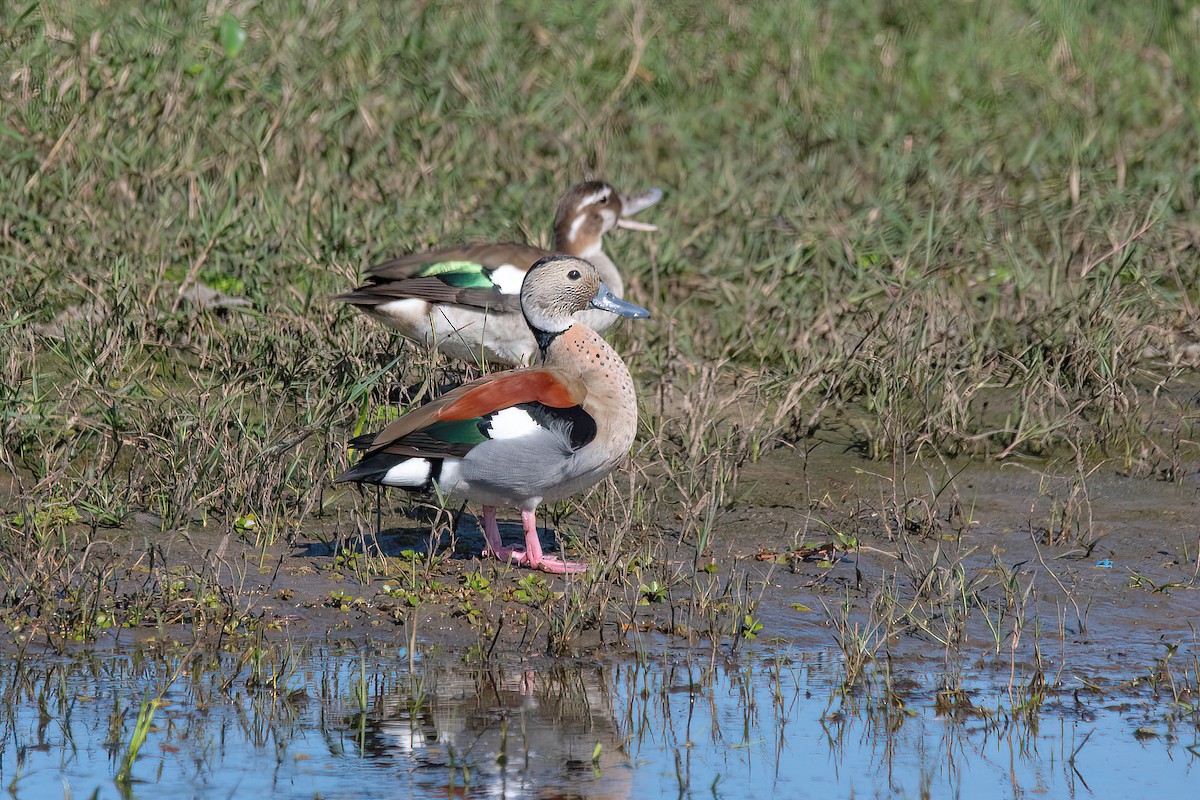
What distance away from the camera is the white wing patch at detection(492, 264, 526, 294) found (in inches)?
278

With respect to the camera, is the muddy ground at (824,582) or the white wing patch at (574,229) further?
the white wing patch at (574,229)

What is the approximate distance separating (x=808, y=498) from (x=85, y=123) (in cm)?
446

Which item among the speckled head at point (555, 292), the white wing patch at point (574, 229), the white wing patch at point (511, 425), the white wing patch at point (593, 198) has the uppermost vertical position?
the white wing patch at point (593, 198)

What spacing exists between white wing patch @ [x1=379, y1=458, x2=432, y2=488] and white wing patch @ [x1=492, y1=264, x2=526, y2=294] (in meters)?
1.95

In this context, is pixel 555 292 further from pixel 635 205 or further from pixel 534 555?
pixel 635 205

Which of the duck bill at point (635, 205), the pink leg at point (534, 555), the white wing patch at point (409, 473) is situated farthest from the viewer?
the duck bill at point (635, 205)

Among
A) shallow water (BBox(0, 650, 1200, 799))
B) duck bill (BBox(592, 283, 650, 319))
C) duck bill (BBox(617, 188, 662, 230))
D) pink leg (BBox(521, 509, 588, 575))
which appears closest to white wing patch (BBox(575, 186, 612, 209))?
duck bill (BBox(617, 188, 662, 230))

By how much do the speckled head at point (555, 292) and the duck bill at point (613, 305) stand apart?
0.11m

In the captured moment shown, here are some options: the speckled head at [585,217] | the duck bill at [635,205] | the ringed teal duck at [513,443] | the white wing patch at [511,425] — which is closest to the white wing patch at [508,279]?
the speckled head at [585,217]

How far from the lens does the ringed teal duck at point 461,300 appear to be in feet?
22.5

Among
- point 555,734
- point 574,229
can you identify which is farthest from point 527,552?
point 574,229

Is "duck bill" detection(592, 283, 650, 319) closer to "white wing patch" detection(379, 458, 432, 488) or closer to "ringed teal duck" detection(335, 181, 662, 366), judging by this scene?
"ringed teal duck" detection(335, 181, 662, 366)

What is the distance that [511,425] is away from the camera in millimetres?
5211

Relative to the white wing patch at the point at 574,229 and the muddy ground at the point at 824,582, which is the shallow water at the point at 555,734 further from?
the white wing patch at the point at 574,229
